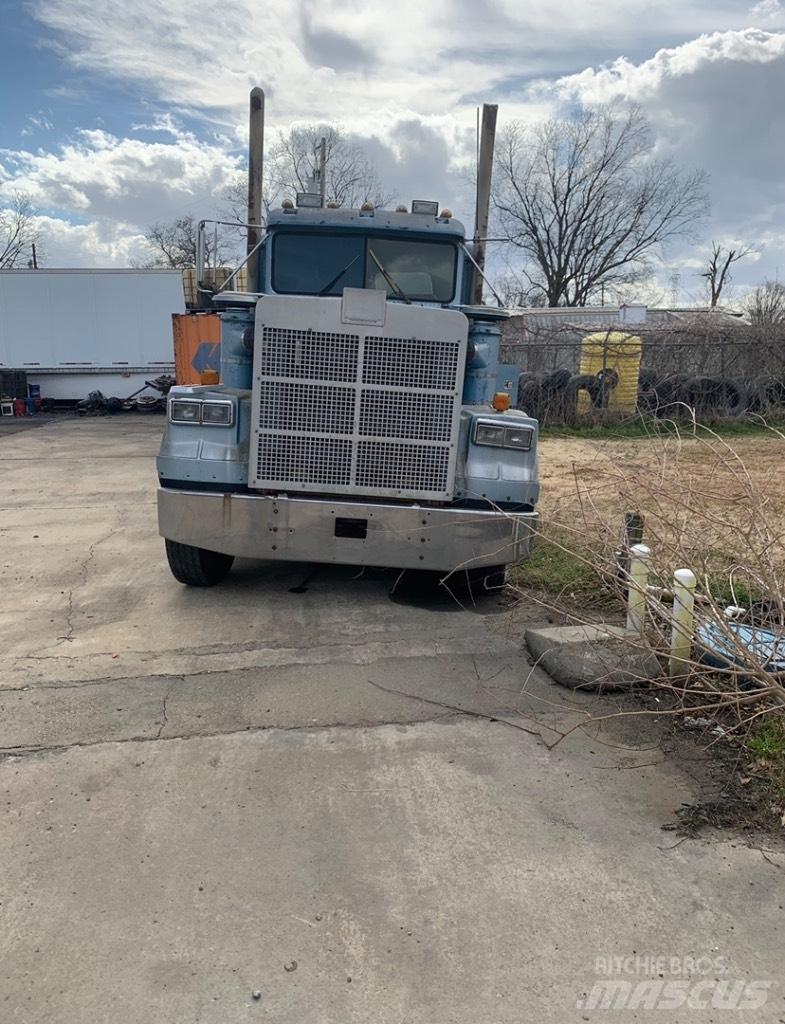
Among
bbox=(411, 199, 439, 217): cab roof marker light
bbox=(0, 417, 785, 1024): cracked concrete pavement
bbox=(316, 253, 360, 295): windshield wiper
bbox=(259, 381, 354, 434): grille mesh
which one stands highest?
bbox=(411, 199, 439, 217): cab roof marker light

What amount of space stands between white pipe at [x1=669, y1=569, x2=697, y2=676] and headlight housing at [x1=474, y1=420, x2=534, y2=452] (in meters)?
1.52

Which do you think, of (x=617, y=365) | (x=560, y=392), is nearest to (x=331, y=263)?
(x=560, y=392)

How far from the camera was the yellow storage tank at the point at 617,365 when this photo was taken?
53.0ft

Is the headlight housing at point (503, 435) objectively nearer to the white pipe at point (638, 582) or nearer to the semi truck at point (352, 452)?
the semi truck at point (352, 452)

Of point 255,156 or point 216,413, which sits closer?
point 216,413

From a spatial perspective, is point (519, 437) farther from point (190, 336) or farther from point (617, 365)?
point (190, 336)

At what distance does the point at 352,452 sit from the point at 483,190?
137 inches

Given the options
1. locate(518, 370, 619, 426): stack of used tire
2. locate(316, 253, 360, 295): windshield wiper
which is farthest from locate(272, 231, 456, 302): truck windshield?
locate(518, 370, 619, 426): stack of used tire

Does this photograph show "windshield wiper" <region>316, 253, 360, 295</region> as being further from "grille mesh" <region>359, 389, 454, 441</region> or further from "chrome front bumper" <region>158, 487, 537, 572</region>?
"chrome front bumper" <region>158, 487, 537, 572</region>

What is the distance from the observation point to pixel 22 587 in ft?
18.5

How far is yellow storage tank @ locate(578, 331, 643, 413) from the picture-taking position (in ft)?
53.0

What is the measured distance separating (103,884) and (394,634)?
2.54 m

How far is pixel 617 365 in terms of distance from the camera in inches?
642

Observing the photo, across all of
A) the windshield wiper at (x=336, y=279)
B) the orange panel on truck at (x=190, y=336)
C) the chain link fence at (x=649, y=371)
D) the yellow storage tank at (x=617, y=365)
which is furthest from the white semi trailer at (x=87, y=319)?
the windshield wiper at (x=336, y=279)
